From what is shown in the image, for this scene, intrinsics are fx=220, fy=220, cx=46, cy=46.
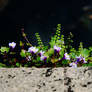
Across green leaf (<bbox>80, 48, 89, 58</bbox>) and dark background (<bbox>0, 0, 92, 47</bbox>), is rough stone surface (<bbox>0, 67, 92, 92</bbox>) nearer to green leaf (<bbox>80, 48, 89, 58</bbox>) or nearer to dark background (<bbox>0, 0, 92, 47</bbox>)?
green leaf (<bbox>80, 48, 89, 58</bbox>)

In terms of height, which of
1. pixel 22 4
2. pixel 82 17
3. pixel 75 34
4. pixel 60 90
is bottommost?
pixel 60 90

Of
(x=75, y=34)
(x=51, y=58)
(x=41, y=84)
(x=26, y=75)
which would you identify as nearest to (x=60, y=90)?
(x=41, y=84)

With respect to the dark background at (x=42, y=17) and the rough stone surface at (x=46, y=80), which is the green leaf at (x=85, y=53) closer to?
the rough stone surface at (x=46, y=80)

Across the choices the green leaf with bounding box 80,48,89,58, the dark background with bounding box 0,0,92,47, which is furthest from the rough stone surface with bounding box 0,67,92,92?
the dark background with bounding box 0,0,92,47

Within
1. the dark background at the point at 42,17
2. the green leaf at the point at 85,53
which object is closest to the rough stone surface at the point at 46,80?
the green leaf at the point at 85,53

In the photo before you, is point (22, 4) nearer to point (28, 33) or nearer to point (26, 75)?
point (28, 33)

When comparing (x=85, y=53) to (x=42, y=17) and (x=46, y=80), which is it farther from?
(x=42, y=17)
